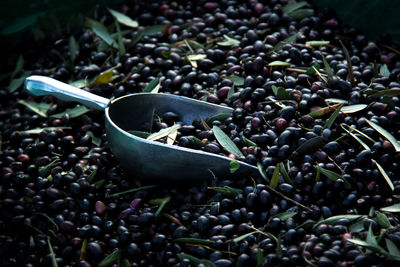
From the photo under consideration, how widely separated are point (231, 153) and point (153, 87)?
1.72 ft

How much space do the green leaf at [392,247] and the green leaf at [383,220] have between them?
0.06 meters

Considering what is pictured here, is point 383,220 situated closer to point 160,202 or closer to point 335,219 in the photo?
point 335,219

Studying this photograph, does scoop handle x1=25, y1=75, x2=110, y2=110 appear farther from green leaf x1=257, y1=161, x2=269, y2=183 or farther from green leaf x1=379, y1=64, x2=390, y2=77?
green leaf x1=379, y1=64, x2=390, y2=77

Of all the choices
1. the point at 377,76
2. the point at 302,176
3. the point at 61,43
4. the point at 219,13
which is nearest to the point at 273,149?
the point at 302,176

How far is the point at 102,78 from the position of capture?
1.88 m

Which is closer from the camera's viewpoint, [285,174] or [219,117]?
[285,174]

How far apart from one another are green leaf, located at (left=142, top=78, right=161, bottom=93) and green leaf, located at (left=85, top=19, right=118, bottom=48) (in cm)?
38

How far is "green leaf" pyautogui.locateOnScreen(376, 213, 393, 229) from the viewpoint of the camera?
4.32ft

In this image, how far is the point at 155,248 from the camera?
1426mm

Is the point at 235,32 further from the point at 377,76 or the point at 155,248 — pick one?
Result: the point at 155,248

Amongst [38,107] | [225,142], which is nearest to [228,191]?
[225,142]

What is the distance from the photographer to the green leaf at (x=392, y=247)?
4.06 feet

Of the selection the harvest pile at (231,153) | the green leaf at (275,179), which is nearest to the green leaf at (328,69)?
the harvest pile at (231,153)

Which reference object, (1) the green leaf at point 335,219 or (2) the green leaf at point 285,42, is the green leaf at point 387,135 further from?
(2) the green leaf at point 285,42
